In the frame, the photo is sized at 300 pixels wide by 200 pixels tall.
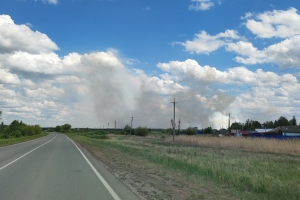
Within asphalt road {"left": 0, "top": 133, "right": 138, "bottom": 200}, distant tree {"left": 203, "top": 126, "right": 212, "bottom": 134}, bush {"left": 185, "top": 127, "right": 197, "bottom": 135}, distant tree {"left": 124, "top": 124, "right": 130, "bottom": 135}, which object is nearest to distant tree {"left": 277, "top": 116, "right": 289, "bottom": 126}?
distant tree {"left": 203, "top": 126, "right": 212, "bottom": 134}

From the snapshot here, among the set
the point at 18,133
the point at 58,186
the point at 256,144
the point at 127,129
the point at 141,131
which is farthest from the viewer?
the point at 127,129

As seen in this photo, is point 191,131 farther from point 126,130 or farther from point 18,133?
point 18,133

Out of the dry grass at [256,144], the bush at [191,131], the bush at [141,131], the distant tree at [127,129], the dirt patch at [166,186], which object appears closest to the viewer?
the dirt patch at [166,186]

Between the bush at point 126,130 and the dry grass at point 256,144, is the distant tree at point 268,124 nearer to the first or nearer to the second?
the bush at point 126,130

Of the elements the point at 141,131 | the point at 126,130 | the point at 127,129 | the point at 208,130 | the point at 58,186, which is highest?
the point at 208,130

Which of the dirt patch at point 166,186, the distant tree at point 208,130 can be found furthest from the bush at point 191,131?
the dirt patch at point 166,186

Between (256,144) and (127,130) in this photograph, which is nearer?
(256,144)

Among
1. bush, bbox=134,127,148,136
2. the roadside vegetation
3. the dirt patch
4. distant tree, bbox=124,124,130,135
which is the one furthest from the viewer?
distant tree, bbox=124,124,130,135

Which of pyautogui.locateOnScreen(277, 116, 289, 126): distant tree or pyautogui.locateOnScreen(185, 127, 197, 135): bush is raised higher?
pyautogui.locateOnScreen(277, 116, 289, 126): distant tree

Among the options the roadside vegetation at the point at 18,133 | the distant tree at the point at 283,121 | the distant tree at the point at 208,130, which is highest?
the distant tree at the point at 283,121

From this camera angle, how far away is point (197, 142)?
58875mm

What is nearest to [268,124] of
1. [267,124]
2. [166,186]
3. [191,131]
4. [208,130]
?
[267,124]

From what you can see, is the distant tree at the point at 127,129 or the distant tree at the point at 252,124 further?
the distant tree at the point at 252,124

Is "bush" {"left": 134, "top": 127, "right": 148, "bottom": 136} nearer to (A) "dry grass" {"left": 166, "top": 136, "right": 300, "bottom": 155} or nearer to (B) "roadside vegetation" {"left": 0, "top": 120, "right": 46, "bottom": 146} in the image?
(B) "roadside vegetation" {"left": 0, "top": 120, "right": 46, "bottom": 146}
